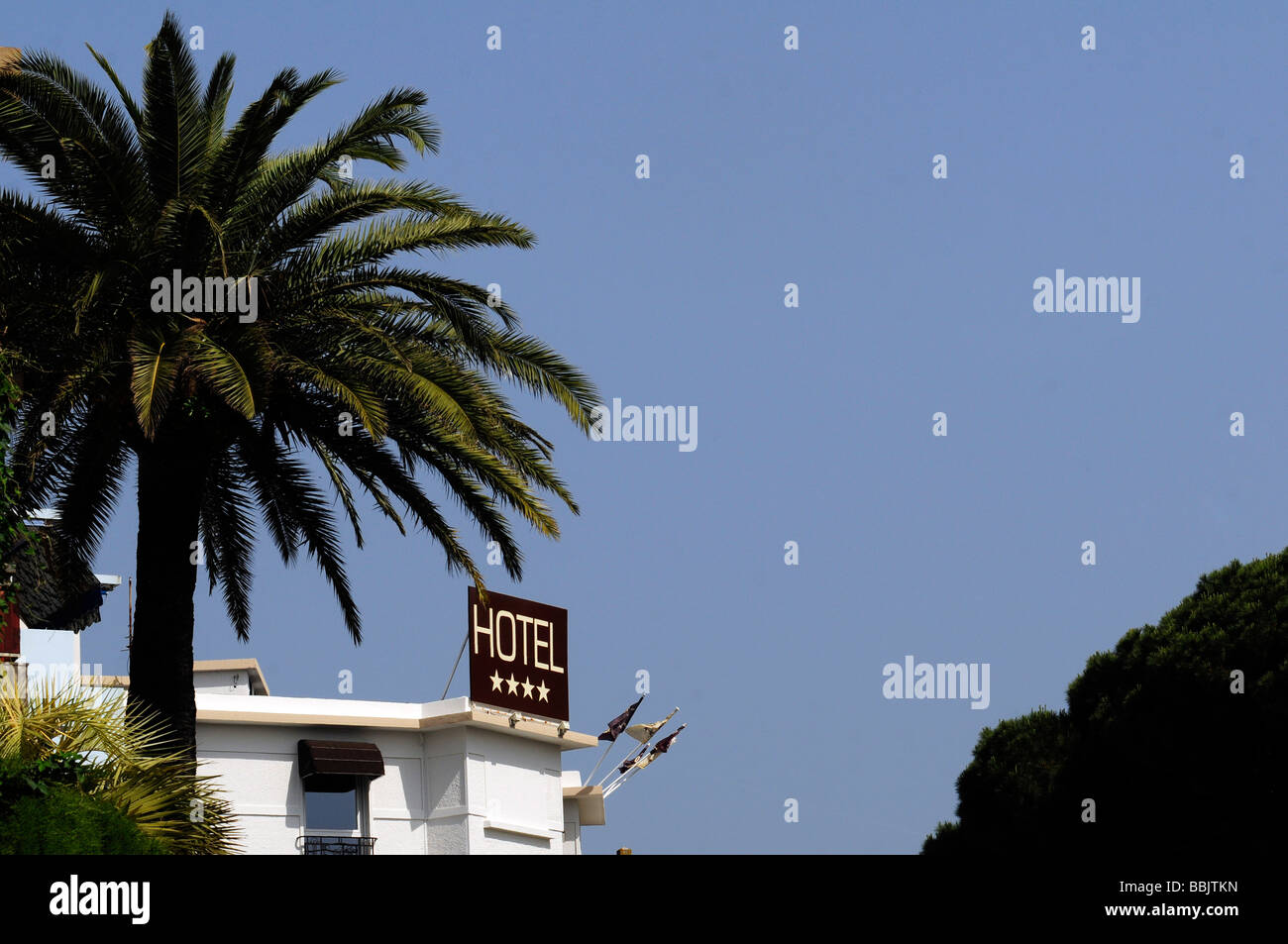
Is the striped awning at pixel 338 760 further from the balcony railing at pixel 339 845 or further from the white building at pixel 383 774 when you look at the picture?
the balcony railing at pixel 339 845

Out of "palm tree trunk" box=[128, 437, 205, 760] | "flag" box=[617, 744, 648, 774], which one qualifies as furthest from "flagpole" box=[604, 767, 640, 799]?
"palm tree trunk" box=[128, 437, 205, 760]

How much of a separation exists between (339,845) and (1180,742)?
18306 mm

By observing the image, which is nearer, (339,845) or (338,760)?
(338,760)

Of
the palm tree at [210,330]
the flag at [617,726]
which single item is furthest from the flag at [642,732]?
the palm tree at [210,330]

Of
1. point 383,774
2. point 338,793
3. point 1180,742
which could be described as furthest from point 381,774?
point 1180,742

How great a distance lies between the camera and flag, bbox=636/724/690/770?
47453 mm

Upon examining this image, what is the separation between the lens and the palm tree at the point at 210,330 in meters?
18.2

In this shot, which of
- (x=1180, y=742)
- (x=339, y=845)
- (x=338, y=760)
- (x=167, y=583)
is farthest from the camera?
(x=339, y=845)

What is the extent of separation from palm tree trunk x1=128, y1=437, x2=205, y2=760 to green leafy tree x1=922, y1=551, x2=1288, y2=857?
492 inches

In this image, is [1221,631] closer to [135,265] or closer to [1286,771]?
[1286,771]

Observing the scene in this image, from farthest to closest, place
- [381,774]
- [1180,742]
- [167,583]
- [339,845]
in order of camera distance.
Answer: [381,774]
[339,845]
[1180,742]
[167,583]

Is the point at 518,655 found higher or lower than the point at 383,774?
higher

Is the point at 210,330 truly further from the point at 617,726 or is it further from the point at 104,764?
the point at 617,726

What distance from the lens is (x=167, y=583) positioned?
18.8 metres
